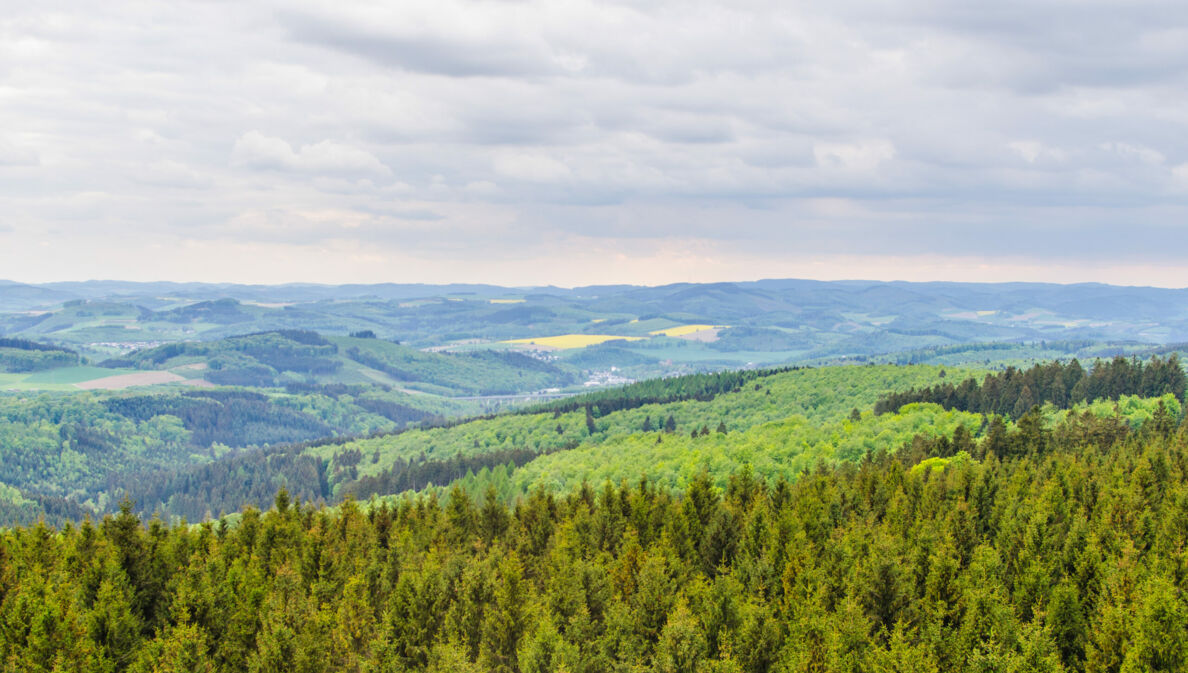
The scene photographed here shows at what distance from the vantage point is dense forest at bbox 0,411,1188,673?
50906 millimetres

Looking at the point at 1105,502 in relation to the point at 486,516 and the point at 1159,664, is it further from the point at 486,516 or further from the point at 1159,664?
the point at 486,516

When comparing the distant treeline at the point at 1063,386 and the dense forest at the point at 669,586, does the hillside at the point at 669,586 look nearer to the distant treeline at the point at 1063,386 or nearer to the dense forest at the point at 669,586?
the dense forest at the point at 669,586

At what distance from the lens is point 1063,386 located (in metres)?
165

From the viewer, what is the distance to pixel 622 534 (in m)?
80.2

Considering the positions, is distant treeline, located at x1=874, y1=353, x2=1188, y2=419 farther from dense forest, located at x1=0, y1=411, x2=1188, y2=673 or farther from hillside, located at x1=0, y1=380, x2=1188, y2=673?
dense forest, located at x1=0, y1=411, x2=1188, y2=673

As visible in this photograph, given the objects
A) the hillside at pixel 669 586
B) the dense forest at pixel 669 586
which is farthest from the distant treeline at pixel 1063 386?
the dense forest at pixel 669 586

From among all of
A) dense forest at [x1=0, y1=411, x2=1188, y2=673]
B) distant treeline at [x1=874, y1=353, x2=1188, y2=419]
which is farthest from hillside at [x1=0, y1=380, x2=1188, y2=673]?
distant treeline at [x1=874, y1=353, x2=1188, y2=419]

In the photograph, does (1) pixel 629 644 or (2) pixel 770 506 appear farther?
(2) pixel 770 506

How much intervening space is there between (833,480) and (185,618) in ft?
226

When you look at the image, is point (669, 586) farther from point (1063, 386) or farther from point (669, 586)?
point (1063, 386)

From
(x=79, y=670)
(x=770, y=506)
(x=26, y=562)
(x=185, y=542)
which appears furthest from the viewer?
(x=770, y=506)

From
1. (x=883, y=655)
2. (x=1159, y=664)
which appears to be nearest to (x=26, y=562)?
(x=883, y=655)

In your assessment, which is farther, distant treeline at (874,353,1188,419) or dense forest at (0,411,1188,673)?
distant treeline at (874,353,1188,419)

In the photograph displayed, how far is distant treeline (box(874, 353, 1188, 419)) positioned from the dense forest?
260ft
